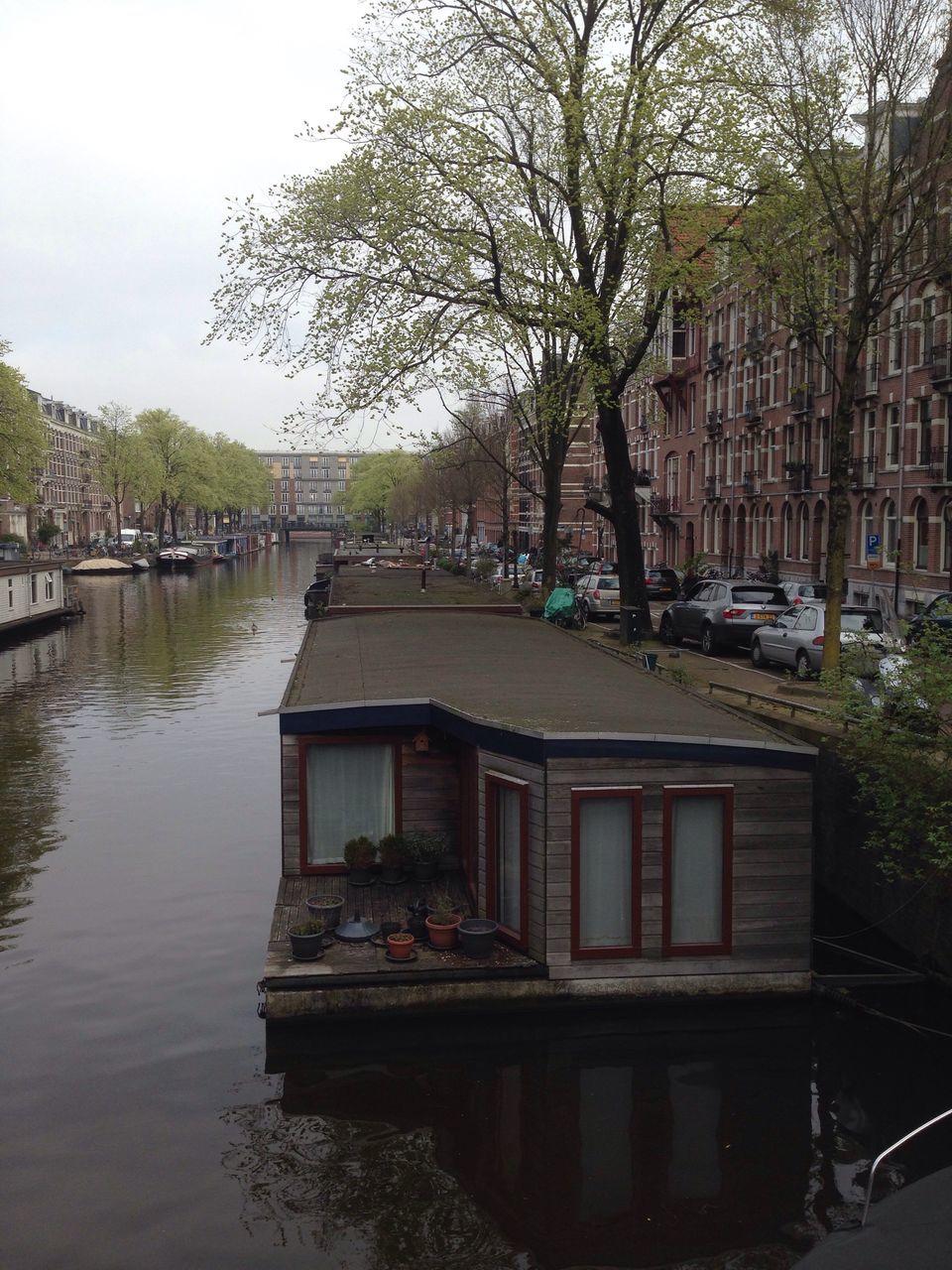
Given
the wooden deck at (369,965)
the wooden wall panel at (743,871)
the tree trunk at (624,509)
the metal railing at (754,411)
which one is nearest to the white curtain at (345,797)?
the wooden deck at (369,965)

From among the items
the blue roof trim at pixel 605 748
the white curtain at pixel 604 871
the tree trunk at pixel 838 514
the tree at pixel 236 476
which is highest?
the tree at pixel 236 476

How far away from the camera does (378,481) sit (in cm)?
15112

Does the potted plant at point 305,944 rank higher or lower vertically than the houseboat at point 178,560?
lower

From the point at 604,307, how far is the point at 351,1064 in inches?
717

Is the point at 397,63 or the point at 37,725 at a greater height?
the point at 397,63

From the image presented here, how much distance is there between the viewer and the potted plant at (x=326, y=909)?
1155cm

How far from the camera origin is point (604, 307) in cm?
2456

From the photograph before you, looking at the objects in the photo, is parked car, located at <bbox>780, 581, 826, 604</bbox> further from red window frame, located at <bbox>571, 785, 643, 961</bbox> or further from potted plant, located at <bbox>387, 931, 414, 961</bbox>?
potted plant, located at <bbox>387, 931, 414, 961</bbox>

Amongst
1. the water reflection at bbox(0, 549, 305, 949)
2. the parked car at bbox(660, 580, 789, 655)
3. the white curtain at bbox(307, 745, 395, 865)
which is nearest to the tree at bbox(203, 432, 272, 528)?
the water reflection at bbox(0, 549, 305, 949)

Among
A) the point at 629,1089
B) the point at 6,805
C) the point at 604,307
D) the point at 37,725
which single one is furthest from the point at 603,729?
the point at 37,725

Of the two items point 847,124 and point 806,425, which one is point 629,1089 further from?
point 806,425

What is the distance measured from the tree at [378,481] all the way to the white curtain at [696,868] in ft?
385

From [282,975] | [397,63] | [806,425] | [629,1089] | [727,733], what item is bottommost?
[629,1089]

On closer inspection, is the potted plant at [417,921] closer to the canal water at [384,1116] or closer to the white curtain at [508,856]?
the white curtain at [508,856]
